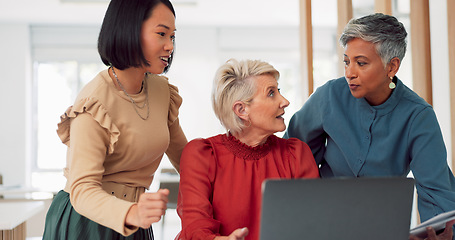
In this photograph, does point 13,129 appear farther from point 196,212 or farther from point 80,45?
point 196,212

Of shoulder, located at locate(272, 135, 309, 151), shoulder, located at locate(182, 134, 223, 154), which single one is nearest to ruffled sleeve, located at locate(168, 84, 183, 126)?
shoulder, located at locate(182, 134, 223, 154)

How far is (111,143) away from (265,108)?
1.75 feet

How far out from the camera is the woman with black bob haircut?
133 centimetres

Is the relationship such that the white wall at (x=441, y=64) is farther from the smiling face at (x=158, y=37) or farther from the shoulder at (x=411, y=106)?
the smiling face at (x=158, y=37)

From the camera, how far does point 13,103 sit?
26.7ft

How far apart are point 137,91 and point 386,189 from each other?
0.83 meters

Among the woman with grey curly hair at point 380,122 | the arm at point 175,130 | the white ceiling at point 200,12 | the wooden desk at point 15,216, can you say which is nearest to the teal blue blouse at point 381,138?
the woman with grey curly hair at point 380,122

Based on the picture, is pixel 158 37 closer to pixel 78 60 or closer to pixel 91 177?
pixel 91 177

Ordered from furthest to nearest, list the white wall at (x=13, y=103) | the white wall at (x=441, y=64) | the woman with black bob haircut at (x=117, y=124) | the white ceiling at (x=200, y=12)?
the white wall at (x=13, y=103) < the white ceiling at (x=200, y=12) < the white wall at (x=441, y=64) < the woman with black bob haircut at (x=117, y=124)

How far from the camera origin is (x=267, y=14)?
774cm

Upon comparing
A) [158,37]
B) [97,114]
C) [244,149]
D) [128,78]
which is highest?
[158,37]

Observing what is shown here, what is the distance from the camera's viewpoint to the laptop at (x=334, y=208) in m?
1.06

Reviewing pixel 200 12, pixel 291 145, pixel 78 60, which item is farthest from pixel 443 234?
pixel 78 60

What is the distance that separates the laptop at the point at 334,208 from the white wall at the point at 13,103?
7873 mm
